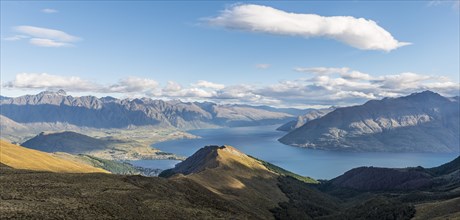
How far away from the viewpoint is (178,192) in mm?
117062

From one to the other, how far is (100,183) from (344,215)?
145050 millimetres

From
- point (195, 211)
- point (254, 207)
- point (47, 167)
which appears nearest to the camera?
point (195, 211)

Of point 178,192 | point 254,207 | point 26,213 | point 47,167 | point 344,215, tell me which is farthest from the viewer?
point 344,215

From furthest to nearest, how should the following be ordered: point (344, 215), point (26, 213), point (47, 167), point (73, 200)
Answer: point (344, 215) → point (47, 167) → point (73, 200) → point (26, 213)

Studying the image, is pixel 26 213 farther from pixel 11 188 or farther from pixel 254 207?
pixel 254 207

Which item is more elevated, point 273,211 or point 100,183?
point 100,183

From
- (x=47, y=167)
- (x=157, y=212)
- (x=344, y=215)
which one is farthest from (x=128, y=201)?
(x=344, y=215)

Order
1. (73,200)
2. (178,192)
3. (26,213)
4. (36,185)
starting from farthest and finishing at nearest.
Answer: (178,192) < (36,185) < (73,200) < (26,213)

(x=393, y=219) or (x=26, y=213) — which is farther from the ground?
(x=26, y=213)

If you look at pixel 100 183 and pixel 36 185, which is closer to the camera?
pixel 36 185

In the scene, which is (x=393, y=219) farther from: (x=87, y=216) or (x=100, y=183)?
(x=87, y=216)

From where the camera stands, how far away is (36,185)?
81.7 metres

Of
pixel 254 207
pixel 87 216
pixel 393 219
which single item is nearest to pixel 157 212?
pixel 87 216

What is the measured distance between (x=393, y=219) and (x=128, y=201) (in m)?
123
